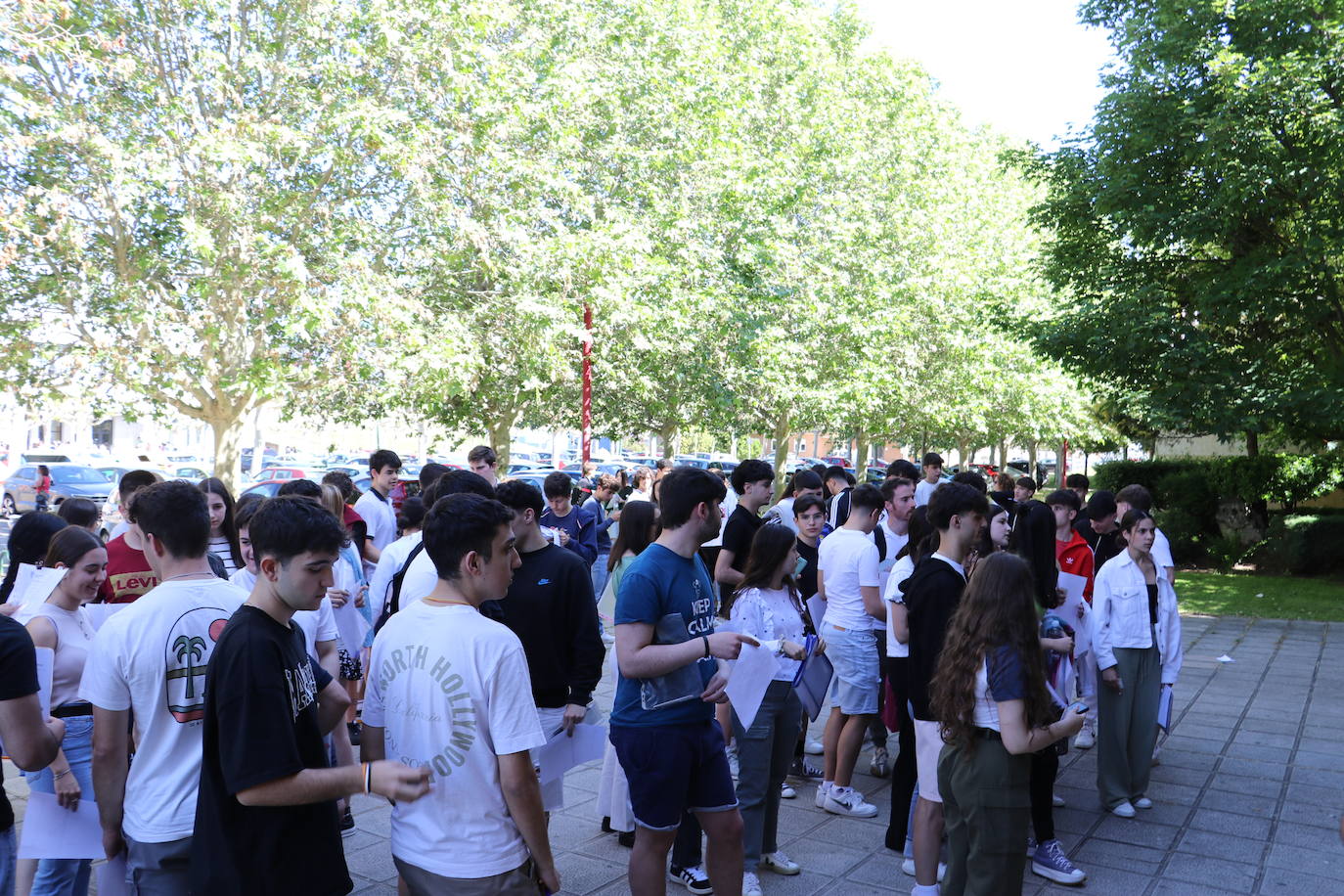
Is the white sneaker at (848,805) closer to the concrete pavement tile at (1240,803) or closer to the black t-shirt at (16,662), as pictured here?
the concrete pavement tile at (1240,803)

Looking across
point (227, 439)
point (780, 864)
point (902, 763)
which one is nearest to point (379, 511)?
point (780, 864)

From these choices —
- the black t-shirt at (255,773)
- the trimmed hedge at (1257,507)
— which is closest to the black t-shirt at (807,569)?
the black t-shirt at (255,773)

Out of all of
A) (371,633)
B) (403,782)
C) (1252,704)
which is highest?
(403,782)

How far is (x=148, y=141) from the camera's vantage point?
13664mm

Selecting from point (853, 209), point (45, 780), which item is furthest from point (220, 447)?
point (853, 209)

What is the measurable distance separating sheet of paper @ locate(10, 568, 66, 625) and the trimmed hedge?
19.9 m

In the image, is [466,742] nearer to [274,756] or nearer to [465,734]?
[465,734]

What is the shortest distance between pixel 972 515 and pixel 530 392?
1581 centimetres

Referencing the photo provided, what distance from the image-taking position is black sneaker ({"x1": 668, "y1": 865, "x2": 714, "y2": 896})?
16.3 feet

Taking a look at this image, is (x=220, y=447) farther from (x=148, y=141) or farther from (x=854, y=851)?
(x=854, y=851)

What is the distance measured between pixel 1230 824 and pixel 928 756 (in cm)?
268

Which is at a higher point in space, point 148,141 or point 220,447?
point 148,141

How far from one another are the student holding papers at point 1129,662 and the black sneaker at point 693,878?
2.74 metres

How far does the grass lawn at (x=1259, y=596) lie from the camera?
49.1 ft
